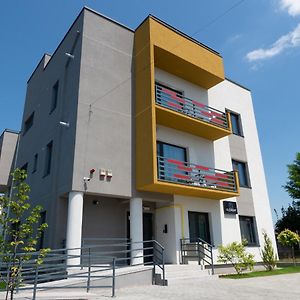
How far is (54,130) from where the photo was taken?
47.7 feet

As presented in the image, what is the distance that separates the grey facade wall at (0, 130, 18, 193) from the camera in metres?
20.5

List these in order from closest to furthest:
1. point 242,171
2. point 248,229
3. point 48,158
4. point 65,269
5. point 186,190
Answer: point 65,269 < point 186,190 < point 48,158 < point 248,229 < point 242,171

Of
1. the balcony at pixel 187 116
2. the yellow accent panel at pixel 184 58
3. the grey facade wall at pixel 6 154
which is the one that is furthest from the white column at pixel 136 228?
the grey facade wall at pixel 6 154

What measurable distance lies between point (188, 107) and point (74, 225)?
8.80 m

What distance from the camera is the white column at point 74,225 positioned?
10703mm

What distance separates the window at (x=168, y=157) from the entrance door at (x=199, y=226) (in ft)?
7.63

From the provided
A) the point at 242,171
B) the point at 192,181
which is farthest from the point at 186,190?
the point at 242,171

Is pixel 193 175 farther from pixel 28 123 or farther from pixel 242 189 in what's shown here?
pixel 28 123

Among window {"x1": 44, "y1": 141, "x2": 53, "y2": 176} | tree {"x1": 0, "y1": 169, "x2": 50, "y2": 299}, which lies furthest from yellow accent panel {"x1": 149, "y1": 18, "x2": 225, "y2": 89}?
tree {"x1": 0, "y1": 169, "x2": 50, "y2": 299}

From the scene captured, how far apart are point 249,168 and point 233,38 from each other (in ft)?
40.6

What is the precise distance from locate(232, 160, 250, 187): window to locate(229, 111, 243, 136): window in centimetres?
206

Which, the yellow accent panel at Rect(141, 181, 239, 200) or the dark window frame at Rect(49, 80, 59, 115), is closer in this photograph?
the yellow accent panel at Rect(141, 181, 239, 200)

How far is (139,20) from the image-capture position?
50.8 ft

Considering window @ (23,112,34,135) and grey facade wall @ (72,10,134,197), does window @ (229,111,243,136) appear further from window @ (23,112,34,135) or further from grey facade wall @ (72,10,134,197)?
Answer: window @ (23,112,34,135)
